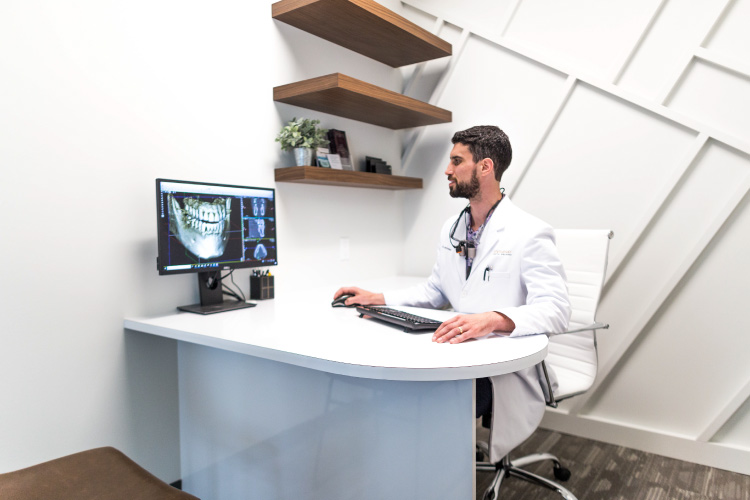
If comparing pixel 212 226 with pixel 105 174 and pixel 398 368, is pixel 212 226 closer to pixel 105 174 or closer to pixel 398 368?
pixel 105 174

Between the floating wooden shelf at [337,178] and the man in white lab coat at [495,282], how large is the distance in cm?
66

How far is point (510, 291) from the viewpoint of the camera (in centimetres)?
185

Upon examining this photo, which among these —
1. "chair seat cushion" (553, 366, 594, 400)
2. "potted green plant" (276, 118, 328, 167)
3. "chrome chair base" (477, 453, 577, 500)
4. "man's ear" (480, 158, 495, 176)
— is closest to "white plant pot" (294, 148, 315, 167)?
"potted green plant" (276, 118, 328, 167)

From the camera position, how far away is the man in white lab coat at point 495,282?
4.99ft

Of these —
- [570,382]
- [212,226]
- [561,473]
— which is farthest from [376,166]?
[561,473]

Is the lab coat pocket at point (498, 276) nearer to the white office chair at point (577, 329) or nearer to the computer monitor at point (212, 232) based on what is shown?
the white office chair at point (577, 329)

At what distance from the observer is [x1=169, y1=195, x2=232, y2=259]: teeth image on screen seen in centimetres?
184

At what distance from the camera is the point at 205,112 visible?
2.19m

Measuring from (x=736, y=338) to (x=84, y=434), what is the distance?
2.86m

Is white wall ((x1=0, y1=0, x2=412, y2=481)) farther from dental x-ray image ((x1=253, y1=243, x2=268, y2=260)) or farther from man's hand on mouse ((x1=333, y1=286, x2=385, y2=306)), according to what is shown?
man's hand on mouse ((x1=333, y1=286, x2=385, y2=306))

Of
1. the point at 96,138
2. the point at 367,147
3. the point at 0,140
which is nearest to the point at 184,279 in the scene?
the point at 96,138

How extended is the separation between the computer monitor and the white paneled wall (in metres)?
1.55

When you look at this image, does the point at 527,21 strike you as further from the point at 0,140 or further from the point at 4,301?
the point at 4,301

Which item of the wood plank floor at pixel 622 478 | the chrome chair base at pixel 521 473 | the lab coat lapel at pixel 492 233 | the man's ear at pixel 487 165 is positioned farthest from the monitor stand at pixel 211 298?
the wood plank floor at pixel 622 478
